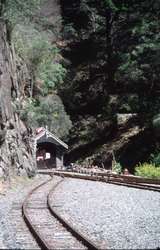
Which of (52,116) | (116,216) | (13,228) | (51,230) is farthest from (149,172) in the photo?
(52,116)

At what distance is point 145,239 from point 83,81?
59240 millimetres

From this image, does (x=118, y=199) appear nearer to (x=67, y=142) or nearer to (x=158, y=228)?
(x=158, y=228)

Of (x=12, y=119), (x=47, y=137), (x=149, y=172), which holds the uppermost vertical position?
(x=47, y=137)

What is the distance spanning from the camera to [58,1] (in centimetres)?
8244

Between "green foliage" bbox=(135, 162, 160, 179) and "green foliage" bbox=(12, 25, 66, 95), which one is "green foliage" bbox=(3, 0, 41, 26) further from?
"green foliage" bbox=(135, 162, 160, 179)

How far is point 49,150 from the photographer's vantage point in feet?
204

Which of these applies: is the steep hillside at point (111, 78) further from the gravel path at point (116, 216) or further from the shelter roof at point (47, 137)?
the gravel path at point (116, 216)

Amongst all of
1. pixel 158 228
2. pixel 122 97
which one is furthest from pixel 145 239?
pixel 122 97

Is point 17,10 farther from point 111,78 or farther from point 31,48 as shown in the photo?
point 111,78

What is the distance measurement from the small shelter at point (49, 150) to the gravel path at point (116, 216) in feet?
111

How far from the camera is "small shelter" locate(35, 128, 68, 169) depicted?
57.9 m

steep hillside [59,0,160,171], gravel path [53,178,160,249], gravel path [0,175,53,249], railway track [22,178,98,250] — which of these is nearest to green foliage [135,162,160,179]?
gravel path [53,178,160,249]

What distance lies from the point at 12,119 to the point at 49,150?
93.0 feet

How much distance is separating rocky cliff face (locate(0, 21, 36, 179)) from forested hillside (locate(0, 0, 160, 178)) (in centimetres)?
7
